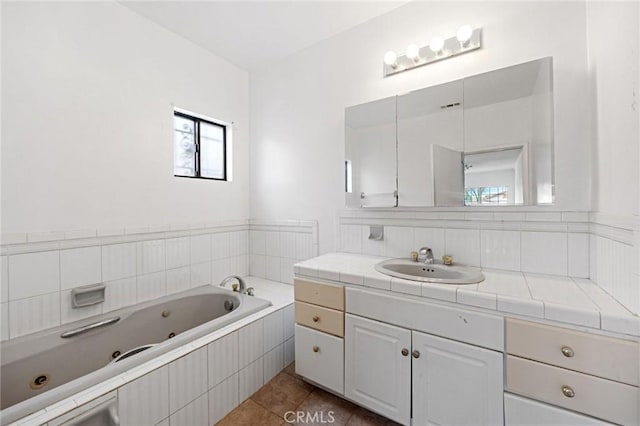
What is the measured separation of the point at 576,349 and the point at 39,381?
100 inches

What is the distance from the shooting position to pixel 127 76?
6.29 ft

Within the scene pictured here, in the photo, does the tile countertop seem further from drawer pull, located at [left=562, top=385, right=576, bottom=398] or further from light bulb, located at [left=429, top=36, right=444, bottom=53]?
light bulb, located at [left=429, top=36, right=444, bottom=53]

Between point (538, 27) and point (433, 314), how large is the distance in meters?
1.67

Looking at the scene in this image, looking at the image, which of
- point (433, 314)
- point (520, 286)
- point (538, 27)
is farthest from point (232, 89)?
point (520, 286)

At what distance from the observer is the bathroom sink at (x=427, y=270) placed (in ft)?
4.78

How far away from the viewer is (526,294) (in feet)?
3.78

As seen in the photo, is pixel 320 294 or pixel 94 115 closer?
pixel 320 294

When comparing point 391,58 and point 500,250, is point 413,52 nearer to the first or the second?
point 391,58

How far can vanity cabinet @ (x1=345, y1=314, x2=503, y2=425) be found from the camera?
3.79ft

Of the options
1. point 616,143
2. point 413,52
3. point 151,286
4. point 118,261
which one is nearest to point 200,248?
point 151,286

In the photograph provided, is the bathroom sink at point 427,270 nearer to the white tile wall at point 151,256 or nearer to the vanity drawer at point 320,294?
the vanity drawer at point 320,294

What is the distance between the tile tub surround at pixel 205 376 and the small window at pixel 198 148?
55.7 inches

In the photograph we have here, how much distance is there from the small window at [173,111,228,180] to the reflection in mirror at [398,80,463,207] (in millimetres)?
1774

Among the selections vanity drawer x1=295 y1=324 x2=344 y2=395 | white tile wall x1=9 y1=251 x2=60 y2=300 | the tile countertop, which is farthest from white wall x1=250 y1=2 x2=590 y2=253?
white tile wall x1=9 y1=251 x2=60 y2=300
